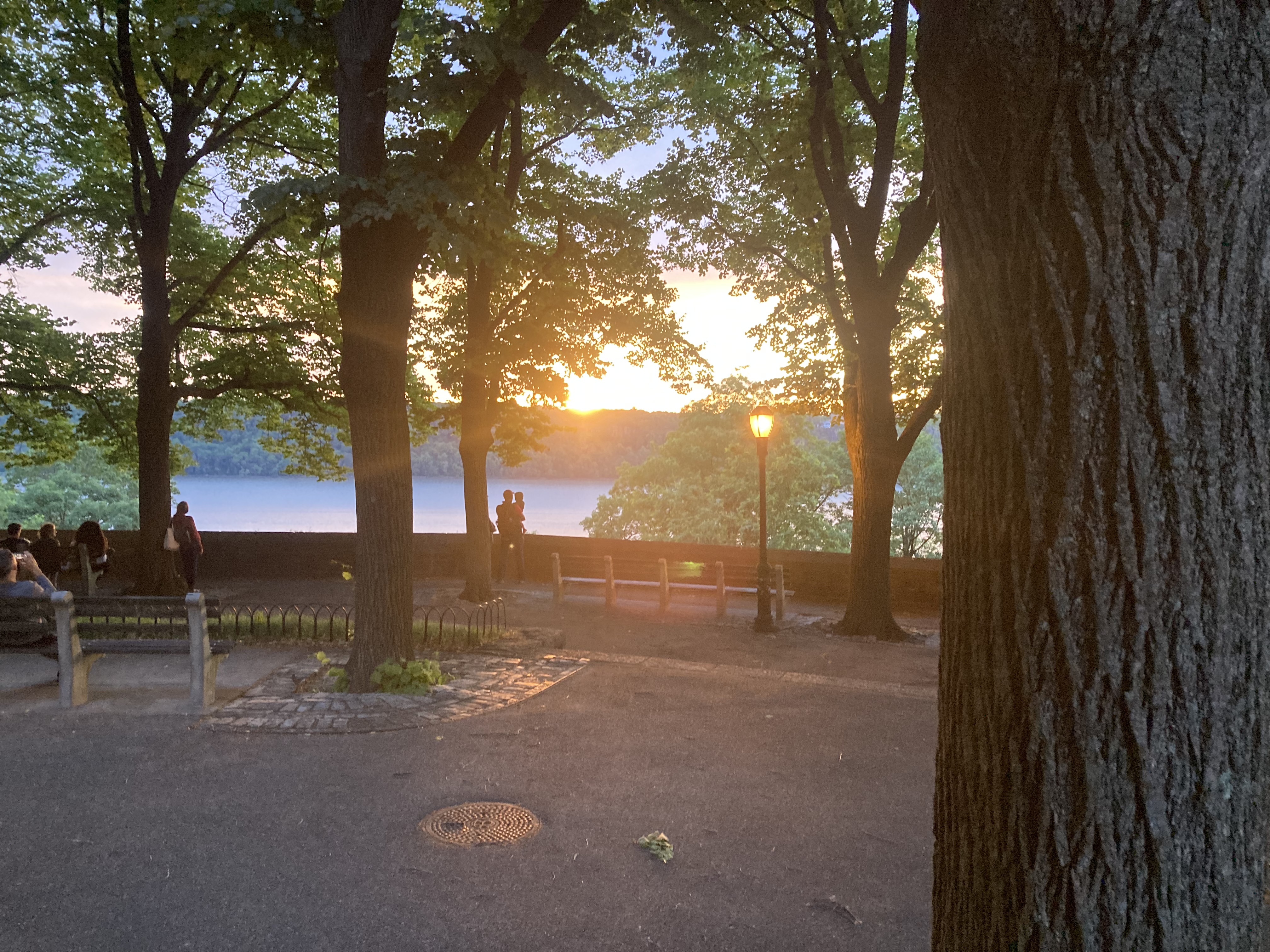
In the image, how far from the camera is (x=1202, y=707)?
6.83 ft

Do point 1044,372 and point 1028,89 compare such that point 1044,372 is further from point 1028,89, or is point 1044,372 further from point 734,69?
point 734,69

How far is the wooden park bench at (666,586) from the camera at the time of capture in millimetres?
15969

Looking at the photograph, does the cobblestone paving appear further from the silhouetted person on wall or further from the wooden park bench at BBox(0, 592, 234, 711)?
the silhouetted person on wall

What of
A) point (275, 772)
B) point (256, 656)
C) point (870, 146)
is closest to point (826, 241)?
point (870, 146)

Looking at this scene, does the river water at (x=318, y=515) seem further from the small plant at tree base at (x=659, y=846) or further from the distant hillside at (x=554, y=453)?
the small plant at tree base at (x=659, y=846)

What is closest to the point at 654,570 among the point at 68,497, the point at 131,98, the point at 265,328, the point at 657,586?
the point at 657,586

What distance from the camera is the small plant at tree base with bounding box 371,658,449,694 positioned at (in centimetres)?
864

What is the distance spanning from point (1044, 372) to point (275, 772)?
6151 mm

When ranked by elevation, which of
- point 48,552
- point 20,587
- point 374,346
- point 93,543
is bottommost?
point 20,587

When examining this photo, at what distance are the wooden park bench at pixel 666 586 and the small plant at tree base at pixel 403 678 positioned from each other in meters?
7.63

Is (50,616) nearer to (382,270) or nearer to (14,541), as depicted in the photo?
(382,270)

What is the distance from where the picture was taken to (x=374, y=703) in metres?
8.20

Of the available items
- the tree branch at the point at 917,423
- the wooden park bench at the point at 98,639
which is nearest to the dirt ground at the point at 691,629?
the tree branch at the point at 917,423

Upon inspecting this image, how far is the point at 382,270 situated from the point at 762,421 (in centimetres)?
772
